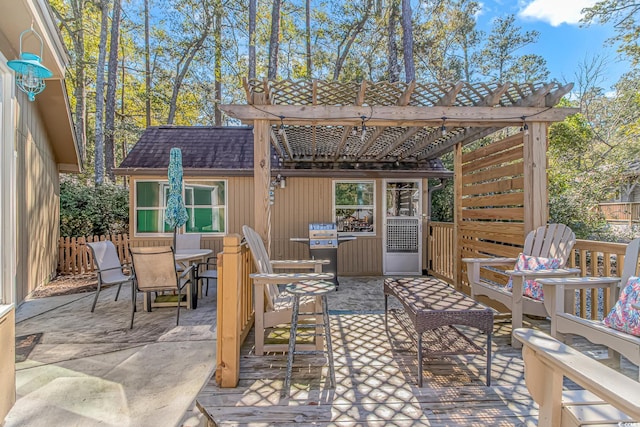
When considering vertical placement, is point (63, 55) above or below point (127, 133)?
below

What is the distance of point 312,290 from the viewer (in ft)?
7.97

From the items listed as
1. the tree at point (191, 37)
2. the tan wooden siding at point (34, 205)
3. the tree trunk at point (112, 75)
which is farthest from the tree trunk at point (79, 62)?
the tan wooden siding at point (34, 205)

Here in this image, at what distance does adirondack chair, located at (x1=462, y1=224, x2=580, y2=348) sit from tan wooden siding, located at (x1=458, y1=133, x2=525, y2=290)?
29 centimetres

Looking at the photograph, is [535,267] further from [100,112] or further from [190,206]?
[100,112]

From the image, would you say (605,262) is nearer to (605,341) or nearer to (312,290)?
(605,341)

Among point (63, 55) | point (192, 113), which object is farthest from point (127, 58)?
point (63, 55)

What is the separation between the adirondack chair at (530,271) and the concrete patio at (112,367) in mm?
2787

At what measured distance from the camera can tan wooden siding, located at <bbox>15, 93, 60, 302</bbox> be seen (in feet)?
15.8

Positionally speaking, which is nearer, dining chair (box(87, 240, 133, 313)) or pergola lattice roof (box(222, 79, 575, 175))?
pergola lattice roof (box(222, 79, 575, 175))

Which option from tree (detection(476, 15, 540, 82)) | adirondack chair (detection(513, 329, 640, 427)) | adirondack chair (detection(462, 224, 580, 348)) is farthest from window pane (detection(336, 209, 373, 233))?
tree (detection(476, 15, 540, 82))

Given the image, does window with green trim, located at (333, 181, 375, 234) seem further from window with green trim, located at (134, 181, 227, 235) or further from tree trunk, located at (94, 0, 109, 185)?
tree trunk, located at (94, 0, 109, 185)

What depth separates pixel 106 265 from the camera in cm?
454

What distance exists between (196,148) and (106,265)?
11.2ft

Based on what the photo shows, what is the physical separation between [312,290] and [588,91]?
13019 millimetres
